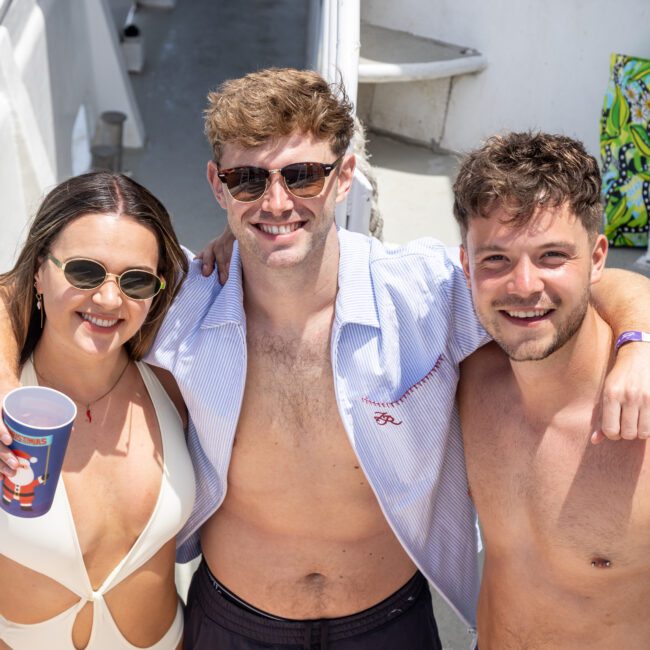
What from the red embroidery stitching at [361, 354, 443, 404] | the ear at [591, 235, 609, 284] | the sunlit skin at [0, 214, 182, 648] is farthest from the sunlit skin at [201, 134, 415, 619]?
the ear at [591, 235, 609, 284]

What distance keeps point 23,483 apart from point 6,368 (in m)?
0.40

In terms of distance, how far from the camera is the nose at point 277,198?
8.21 feet

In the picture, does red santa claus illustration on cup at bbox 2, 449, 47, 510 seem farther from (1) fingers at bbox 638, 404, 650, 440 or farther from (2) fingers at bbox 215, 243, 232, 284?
(1) fingers at bbox 638, 404, 650, 440

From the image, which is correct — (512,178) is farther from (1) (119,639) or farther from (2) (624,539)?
(1) (119,639)

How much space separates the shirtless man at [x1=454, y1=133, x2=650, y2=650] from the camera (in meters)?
2.24

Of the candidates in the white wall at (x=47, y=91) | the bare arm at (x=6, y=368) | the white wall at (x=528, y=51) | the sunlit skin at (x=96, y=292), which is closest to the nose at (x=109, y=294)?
the sunlit skin at (x=96, y=292)

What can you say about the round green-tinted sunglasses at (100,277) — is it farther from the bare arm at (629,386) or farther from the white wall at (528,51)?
the white wall at (528,51)

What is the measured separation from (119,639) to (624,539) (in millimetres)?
1372

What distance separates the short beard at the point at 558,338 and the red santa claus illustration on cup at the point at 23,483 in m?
1.11

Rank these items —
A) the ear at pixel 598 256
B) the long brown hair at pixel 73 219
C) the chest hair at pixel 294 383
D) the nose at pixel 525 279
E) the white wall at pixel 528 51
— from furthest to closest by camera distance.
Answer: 1. the white wall at pixel 528 51
2. the chest hair at pixel 294 383
3. the long brown hair at pixel 73 219
4. the ear at pixel 598 256
5. the nose at pixel 525 279

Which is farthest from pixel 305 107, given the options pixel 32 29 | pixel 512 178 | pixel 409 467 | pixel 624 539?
pixel 32 29

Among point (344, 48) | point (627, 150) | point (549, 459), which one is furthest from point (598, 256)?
point (627, 150)

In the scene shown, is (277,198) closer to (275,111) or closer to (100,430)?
(275,111)

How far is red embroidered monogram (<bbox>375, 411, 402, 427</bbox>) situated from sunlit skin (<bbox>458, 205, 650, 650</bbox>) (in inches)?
8.4
